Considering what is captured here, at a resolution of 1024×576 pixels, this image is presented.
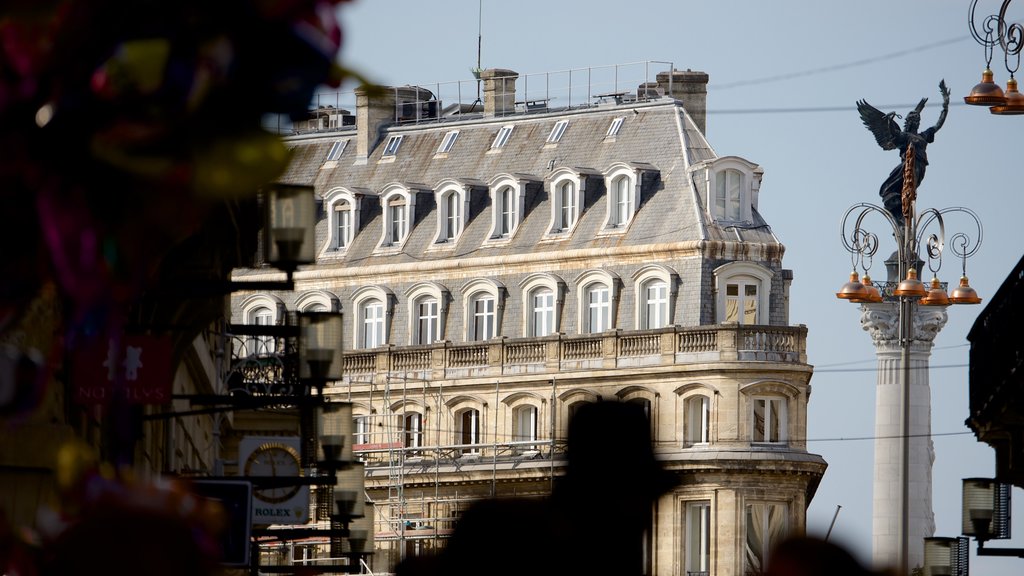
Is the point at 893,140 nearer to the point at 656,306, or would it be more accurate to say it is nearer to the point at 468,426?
the point at 656,306

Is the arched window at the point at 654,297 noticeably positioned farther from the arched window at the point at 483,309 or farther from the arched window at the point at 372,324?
the arched window at the point at 372,324

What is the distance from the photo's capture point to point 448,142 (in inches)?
3083

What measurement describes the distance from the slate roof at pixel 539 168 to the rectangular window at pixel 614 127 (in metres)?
0.14

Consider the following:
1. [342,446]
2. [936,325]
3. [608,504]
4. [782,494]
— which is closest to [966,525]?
[342,446]

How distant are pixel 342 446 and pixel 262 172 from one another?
2153cm

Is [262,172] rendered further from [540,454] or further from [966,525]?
[540,454]

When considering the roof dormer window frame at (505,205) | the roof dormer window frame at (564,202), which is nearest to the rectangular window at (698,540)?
the roof dormer window frame at (564,202)

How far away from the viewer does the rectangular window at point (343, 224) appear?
78.5 m

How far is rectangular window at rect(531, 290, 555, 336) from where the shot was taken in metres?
73.9

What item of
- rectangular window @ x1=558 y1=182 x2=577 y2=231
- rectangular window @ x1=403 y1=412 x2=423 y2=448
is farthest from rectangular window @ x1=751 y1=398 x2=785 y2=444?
rectangular window @ x1=403 y1=412 x2=423 y2=448

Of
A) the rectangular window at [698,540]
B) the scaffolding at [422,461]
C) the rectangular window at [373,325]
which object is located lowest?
the rectangular window at [698,540]

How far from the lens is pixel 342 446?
25125 millimetres

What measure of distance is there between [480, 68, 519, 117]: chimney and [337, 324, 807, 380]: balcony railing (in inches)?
343

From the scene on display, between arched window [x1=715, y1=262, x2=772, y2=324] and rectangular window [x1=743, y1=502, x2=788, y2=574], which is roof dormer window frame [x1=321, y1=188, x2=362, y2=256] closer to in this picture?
arched window [x1=715, y1=262, x2=772, y2=324]
